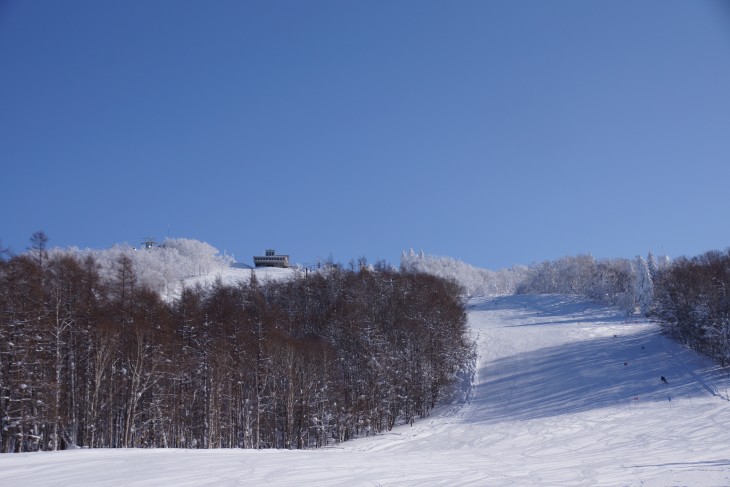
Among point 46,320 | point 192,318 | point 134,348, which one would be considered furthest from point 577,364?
point 46,320

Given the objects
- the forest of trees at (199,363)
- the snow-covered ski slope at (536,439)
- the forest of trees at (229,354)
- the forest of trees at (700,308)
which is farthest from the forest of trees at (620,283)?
the forest of trees at (199,363)

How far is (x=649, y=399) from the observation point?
2105 inches

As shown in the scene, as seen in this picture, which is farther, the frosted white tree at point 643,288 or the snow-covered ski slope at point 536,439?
the frosted white tree at point 643,288

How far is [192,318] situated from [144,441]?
34.5ft

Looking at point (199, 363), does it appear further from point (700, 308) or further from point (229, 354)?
point (700, 308)

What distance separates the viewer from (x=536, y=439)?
40.7m

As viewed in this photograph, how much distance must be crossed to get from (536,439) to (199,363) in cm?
2685

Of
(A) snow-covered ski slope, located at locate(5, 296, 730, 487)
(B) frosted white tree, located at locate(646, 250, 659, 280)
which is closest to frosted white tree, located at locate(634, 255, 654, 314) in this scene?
(B) frosted white tree, located at locate(646, 250, 659, 280)

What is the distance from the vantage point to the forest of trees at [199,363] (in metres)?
33.5

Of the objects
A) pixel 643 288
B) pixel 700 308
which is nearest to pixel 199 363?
pixel 700 308

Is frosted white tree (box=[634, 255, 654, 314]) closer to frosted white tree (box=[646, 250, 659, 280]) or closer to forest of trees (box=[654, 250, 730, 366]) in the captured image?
frosted white tree (box=[646, 250, 659, 280])

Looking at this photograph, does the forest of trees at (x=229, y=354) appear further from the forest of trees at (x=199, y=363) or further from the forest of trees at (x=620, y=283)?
the forest of trees at (x=620, y=283)

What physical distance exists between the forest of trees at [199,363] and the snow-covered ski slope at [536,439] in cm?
554

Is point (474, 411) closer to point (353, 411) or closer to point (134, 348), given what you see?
point (353, 411)
